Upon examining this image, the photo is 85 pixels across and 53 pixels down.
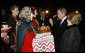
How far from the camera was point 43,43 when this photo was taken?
2.97 meters

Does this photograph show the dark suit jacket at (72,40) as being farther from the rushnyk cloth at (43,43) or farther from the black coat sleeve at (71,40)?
the rushnyk cloth at (43,43)

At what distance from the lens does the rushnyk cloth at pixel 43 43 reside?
2957mm

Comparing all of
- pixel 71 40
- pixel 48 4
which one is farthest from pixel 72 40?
pixel 48 4

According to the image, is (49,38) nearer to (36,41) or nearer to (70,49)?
(36,41)

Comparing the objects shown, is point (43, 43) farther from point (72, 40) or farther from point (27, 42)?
point (72, 40)

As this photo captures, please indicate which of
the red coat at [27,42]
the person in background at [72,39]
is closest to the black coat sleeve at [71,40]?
the person in background at [72,39]

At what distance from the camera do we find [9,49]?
3637mm

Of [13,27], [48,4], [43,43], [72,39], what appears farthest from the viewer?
[48,4]

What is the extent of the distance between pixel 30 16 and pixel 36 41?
58 cm

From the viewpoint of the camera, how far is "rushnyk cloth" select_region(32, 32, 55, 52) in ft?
9.70

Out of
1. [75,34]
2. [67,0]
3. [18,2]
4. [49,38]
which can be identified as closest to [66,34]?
[75,34]

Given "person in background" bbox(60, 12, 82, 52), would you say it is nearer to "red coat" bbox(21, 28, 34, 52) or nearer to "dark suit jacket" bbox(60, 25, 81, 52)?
"dark suit jacket" bbox(60, 25, 81, 52)

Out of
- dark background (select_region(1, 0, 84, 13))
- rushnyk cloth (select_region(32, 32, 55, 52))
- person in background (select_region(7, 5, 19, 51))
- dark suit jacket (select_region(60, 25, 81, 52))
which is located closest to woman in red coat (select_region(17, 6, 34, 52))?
rushnyk cloth (select_region(32, 32, 55, 52))

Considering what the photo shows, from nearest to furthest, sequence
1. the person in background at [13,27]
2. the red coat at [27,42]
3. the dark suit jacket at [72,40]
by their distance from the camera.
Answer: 1. the dark suit jacket at [72,40]
2. the red coat at [27,42]
3. the person in background at [13,27]
